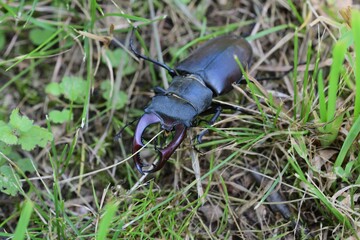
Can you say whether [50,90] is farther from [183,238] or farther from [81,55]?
[183,238]

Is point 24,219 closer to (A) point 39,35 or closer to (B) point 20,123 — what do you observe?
(B) point 20,123

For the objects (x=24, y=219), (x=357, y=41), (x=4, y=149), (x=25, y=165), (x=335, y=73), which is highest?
(x=357, y=41)

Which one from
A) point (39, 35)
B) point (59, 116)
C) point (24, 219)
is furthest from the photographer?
point (39, 35)

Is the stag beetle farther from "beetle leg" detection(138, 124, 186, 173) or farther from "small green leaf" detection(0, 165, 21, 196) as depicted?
"small green leaf" detection(0, 165, 21, 196)

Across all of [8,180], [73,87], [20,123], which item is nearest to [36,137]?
[20,123]

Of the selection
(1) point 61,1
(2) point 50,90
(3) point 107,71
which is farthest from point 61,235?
(1) point 61,1

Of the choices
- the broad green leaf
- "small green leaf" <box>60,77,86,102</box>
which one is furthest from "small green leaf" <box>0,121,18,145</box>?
"small green leaf" <box>60,77,86,102</box>

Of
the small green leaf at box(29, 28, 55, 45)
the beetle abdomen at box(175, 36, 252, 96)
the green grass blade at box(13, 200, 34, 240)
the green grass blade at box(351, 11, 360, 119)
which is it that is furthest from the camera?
the small green leaf at box(29, 28, 55, 45)
